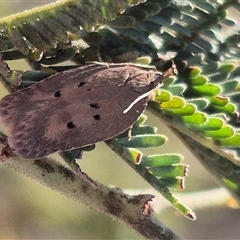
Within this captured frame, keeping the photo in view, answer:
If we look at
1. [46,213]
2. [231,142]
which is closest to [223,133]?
[231,142]

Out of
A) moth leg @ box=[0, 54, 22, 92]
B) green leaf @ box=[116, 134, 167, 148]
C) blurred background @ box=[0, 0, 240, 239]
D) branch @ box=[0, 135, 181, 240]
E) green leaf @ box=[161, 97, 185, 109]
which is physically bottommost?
blurred background @ box=[0, 0, 240, 239]

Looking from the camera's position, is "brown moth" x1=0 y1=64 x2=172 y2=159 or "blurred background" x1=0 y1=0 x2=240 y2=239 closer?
"brown moth" x1=0 y1=64 x2=172 y2=159

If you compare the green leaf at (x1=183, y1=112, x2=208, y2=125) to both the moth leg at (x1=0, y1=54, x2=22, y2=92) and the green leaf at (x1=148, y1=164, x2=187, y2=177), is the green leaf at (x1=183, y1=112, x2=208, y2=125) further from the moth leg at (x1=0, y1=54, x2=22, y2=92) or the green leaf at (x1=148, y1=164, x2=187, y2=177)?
the moth leg at (x1=0, y1=54, x2=22, y2=92)

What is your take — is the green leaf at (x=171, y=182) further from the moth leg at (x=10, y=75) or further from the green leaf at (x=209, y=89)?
the moth leg at (x=10, y=75)

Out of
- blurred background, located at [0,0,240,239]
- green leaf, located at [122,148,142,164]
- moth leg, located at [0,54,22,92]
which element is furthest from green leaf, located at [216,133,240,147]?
blurred background, located at [0,0,240,239]

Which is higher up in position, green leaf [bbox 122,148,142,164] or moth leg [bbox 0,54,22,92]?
moth leg [bbox 0,54,22,92]

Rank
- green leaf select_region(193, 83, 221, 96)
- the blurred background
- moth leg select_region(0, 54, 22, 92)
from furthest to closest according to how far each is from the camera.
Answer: the blurred background
green leaf select_region(193, 83, 221, 96)
moth leg select_region(0, 54, 22, 92)

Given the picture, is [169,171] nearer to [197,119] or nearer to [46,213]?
A: [197,119]

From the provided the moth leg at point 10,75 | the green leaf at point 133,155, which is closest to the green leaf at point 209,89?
the green leaf at point 133,155

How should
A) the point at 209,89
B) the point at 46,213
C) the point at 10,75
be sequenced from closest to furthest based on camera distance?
the point at 10,75 → the point at 209,89 → the point at 46,213
